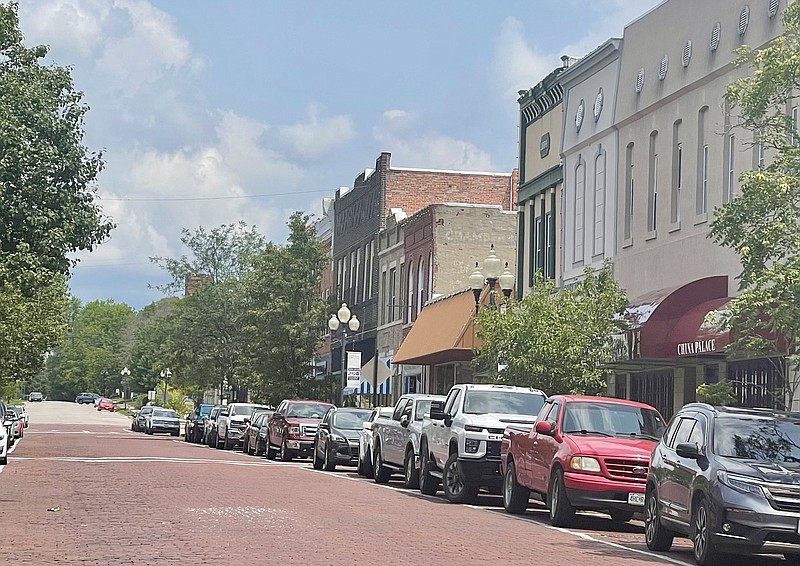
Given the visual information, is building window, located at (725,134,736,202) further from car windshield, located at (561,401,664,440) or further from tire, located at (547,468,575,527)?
tire, located at (547,468,575,527)

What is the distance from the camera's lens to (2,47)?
25.8 m

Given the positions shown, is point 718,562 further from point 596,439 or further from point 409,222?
point 409,222

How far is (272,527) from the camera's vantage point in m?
16.7

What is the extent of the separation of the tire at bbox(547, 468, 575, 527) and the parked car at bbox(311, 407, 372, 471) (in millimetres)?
14518

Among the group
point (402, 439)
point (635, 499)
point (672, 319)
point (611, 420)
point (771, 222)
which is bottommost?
point (635, 499)

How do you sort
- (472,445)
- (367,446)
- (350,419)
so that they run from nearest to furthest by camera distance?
1. (472,445)
2. (367,446)
3. (350,419)

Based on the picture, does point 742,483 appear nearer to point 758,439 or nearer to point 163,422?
point 758,439

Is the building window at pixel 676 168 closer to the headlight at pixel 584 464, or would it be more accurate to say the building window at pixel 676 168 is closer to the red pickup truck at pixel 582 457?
the red pickup truck at pixel 582 457

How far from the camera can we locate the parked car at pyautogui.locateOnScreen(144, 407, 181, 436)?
73.7m

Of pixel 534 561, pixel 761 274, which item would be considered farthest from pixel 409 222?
pixel 534 561

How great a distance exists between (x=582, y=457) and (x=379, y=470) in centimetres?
1132

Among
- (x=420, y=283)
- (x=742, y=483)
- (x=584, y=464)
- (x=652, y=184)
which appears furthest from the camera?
(x=420, y=283)


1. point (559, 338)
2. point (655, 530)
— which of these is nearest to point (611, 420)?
point (655, 530)

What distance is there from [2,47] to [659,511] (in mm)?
15946
